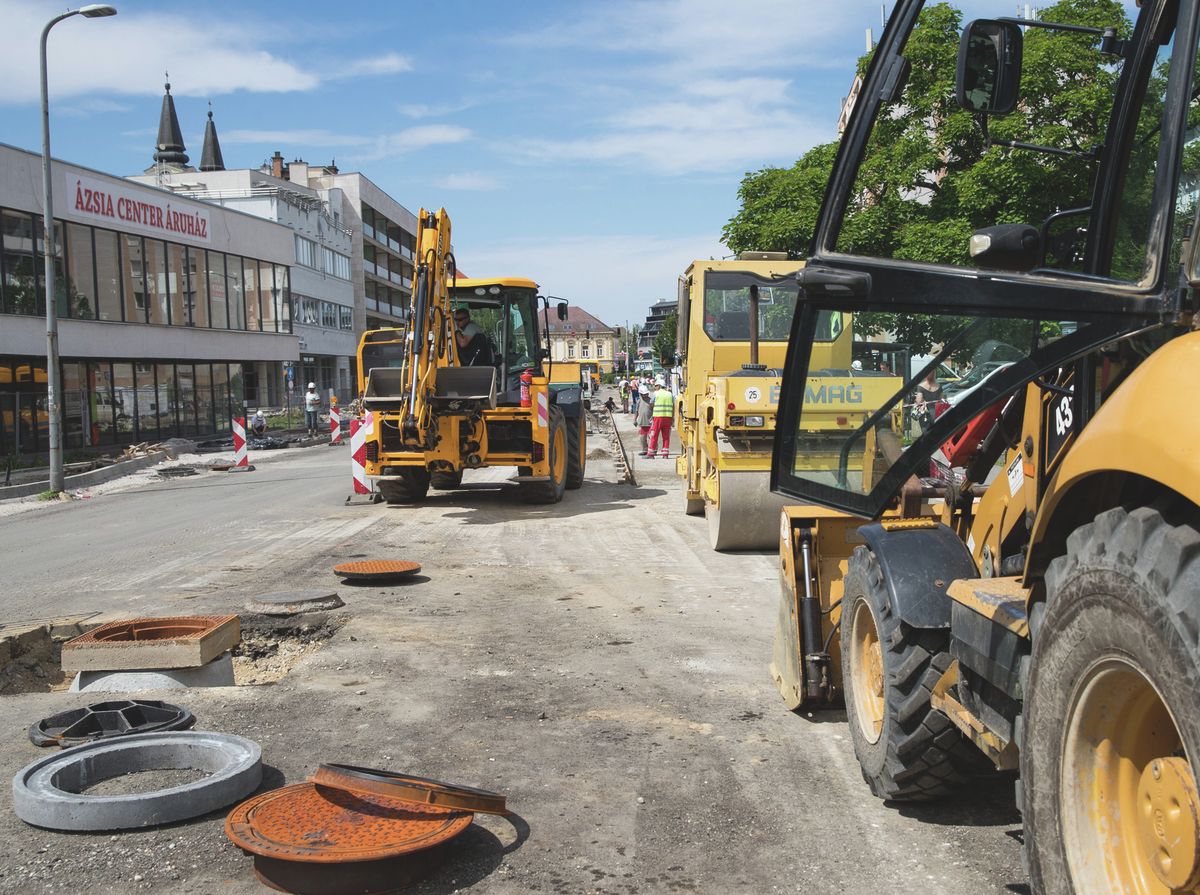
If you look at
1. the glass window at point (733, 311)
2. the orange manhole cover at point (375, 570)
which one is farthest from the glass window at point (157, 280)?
the orange manhole cover at point (375, 570)

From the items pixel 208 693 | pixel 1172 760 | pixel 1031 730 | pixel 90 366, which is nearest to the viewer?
pixel 1172 760

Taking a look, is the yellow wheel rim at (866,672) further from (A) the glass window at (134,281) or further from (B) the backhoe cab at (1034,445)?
(A) the glass window at (134,281)

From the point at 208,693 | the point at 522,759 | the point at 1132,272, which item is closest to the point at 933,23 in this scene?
the point at 1132,272

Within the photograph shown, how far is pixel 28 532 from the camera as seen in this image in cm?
1323

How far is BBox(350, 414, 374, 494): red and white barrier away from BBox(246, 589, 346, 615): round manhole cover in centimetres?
584

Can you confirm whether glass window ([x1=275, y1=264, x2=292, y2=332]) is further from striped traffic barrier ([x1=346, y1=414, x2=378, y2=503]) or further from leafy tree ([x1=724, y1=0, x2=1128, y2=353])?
leafy tree ([x1=724, y1=0, x2=1128, y2=353])

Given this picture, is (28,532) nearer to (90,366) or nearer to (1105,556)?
(1105,556)

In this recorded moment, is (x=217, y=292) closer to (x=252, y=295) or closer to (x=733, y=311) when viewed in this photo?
(x=252, y=295)

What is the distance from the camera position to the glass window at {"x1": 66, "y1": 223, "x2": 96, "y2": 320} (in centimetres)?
2953

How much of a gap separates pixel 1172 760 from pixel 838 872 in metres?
1.64

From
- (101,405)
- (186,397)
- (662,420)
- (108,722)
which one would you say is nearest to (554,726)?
(108,722)

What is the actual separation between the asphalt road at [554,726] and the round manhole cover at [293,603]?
1.08 ft

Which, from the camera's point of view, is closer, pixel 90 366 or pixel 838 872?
pixel 838 872

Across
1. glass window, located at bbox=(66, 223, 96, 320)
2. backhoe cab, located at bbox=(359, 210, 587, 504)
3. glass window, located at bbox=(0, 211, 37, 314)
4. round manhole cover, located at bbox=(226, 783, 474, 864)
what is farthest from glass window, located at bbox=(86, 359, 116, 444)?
round manhole cover, located at bbox=(226, 783, 474, 864)
